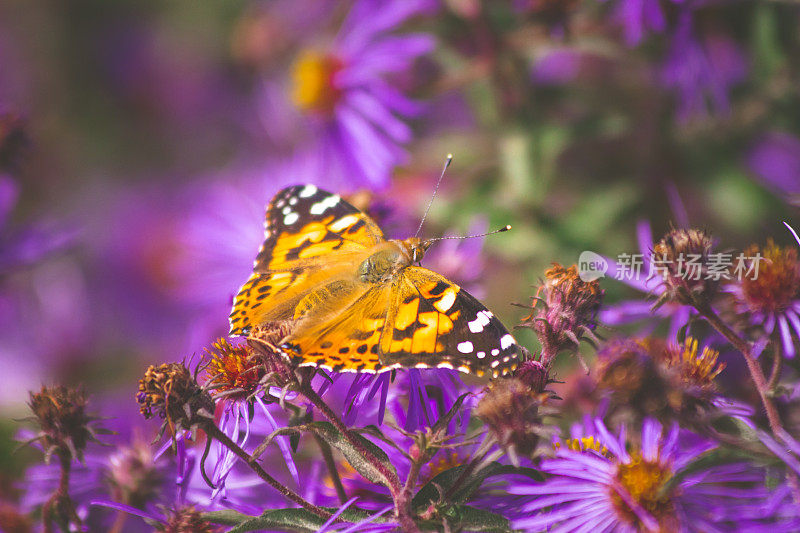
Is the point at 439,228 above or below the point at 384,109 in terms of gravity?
below

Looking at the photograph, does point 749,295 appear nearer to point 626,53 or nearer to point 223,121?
point 626,53

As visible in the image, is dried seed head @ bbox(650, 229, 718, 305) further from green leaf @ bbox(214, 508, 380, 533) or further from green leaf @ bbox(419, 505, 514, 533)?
green leaf @ bbox(214, 508, 380, 533)

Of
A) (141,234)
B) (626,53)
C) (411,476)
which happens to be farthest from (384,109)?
(141,234)

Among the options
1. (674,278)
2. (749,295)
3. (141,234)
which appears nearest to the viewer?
(674,278)

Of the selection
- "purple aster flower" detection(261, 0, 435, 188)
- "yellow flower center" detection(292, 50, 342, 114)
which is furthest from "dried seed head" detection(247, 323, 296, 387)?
"yellow flower center" detection(292, 50, 342, 114)

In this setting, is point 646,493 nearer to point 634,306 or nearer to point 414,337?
point 414,337
